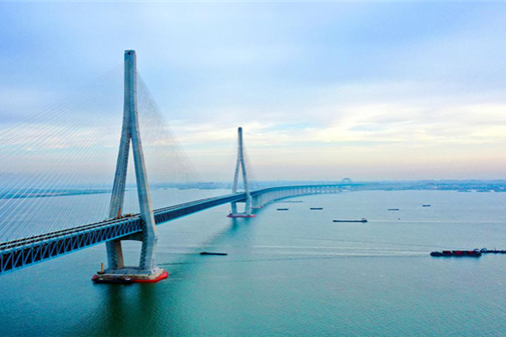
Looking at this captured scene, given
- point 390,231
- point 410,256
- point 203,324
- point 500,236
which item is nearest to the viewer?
point 203,324

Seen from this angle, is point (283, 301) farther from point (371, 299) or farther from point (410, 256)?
point (410, 256)

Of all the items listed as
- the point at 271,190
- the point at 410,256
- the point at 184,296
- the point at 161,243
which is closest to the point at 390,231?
the point at 410,256

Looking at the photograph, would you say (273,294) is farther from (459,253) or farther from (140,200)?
(459,253)

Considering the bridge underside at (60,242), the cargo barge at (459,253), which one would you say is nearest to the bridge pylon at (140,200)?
the bridge underside at (60,242)

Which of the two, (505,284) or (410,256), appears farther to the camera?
(410,256)

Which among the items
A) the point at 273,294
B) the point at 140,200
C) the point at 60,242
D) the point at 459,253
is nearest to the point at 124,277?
the point at 140,200

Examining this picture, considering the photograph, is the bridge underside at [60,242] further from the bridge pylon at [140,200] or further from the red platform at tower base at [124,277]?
the red platform at tower base at [124,277]
